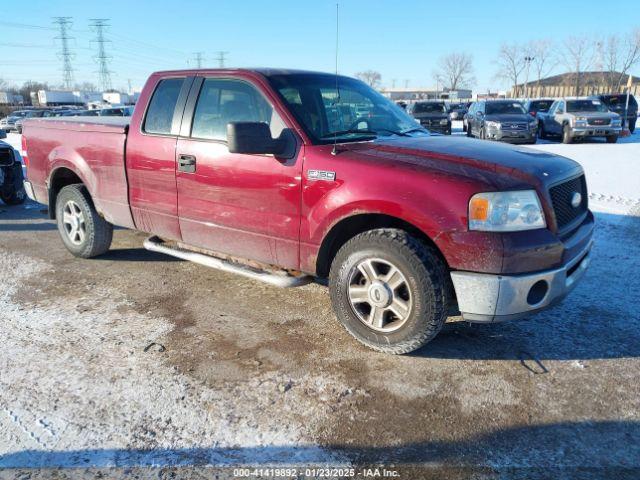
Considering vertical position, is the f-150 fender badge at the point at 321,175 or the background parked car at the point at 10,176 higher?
the f-150 fender badge at the point at 321,175

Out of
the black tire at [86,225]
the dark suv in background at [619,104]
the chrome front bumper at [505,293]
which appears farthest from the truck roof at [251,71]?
the dark suv in background at [619,104]

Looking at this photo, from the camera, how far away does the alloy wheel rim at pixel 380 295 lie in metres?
3.21

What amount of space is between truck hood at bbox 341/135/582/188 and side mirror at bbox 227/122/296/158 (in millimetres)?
463

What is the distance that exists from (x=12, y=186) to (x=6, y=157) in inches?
19.3

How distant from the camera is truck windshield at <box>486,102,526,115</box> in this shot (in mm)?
18516

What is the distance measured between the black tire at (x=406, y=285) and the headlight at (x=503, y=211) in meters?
0.38

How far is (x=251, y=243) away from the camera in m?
3.86

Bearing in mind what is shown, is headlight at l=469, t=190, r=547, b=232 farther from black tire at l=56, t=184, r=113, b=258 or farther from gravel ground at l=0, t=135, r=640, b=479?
black tire at l=56, t=184, r=113, b=258

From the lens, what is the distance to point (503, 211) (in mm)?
2863

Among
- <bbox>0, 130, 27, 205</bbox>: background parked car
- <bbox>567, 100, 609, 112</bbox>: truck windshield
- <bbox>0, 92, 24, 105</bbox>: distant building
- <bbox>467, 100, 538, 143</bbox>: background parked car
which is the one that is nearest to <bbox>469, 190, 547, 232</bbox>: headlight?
<bbox>0, 130, 27, 205</bbox>: background parked car

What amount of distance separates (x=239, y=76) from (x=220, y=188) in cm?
90

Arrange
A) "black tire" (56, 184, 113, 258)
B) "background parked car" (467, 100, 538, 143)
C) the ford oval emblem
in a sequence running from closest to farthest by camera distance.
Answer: the ford oval emblem → "black tire" (56, 184, 113, 258) → "background parked car" (467, 100, 538, 143)

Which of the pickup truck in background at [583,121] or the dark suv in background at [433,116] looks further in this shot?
the dark suv in background at [433,116]

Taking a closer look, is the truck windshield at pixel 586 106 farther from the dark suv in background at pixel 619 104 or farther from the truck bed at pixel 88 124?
the truck bed at pixel 88 124
